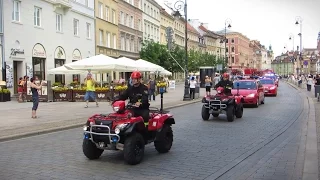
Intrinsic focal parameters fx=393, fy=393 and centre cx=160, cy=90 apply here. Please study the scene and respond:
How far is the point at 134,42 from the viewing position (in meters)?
57.1

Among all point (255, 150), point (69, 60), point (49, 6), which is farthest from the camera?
point (69, 60)

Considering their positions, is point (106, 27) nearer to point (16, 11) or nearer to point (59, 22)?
point (59, 22)

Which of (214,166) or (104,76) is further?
(104,76)

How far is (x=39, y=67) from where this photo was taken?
32500mm

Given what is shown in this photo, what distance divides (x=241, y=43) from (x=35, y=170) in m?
140

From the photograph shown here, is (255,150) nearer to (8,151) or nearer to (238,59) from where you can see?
(8,151)

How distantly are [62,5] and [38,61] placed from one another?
18.9ft

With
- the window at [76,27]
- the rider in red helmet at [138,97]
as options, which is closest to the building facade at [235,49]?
the window at [76,27]

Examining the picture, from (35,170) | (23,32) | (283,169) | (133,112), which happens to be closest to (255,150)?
(283,169)

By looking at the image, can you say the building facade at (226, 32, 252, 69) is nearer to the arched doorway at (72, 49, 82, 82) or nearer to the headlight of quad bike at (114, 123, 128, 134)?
the arched doorway at (72, 49, 82, 82)

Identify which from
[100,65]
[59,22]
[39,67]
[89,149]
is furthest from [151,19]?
[89,149]

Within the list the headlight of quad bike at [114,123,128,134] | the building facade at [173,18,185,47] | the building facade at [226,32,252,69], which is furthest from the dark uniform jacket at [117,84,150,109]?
the building facade at [226,32,252,69]

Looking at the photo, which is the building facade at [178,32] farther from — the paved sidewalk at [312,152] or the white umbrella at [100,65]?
the paved sidewalk at [312,152]

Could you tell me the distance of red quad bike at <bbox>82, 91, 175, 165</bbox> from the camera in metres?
7.47
